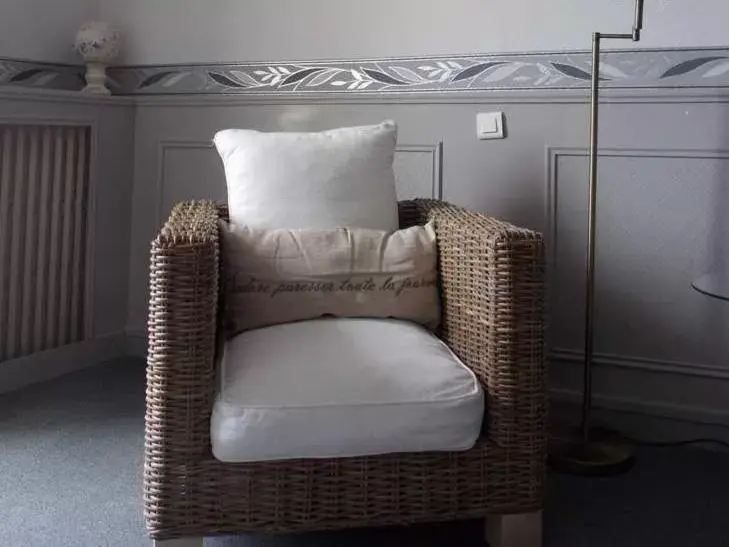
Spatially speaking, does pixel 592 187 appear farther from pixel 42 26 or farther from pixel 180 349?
pixel 42 26

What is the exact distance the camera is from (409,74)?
2.62 meters

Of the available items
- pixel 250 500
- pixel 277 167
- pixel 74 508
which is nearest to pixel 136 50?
pixel 277 167

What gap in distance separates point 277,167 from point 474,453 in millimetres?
854

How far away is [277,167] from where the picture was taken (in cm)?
205

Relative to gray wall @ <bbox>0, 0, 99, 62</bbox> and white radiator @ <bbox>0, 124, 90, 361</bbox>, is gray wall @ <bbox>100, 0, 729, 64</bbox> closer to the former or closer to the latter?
gray wall @ <bbox>0, 0, 99, 62</bbox>

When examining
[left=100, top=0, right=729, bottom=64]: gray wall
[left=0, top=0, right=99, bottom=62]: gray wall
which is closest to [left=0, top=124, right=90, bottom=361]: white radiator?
[left=0, top=0, right=99, bottom=62]: gray wall

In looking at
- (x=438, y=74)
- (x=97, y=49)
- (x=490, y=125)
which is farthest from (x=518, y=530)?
(x=97, y=49)

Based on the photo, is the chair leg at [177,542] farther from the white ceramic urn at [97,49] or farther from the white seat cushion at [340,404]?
the white ceramic urn at [97,49]

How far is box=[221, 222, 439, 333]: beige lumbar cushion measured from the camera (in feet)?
5.98

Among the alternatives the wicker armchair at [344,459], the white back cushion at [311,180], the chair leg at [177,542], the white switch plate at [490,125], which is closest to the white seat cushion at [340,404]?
the wicker armchair at [344,459]

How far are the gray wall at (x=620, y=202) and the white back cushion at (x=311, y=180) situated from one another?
1.59 feet

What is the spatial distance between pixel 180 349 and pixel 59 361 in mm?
1488

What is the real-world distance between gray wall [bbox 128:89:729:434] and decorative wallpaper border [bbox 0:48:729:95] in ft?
0.16

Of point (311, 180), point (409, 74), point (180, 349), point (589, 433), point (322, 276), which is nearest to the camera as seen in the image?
point (180, 349)
